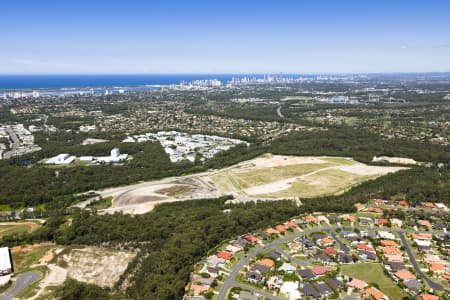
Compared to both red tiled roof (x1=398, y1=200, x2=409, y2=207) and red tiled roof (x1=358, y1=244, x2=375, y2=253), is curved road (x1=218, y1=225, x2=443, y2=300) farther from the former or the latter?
red tiled roof (x1=398, y1=200, x2=409, y2=207)

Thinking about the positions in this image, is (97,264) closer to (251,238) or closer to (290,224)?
(251,238)

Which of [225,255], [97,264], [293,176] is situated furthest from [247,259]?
[293,176]

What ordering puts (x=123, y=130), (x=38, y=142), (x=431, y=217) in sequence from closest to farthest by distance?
1. (x=431, y=217)
2. (x=38, y=142)
3. (x=123, y=130)

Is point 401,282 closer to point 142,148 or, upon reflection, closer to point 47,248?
point 47,248

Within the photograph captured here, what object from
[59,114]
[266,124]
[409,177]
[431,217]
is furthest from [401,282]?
[59,114]

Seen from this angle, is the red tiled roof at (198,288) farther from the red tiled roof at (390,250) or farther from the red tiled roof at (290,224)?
the red tiled roof at (390,250)
